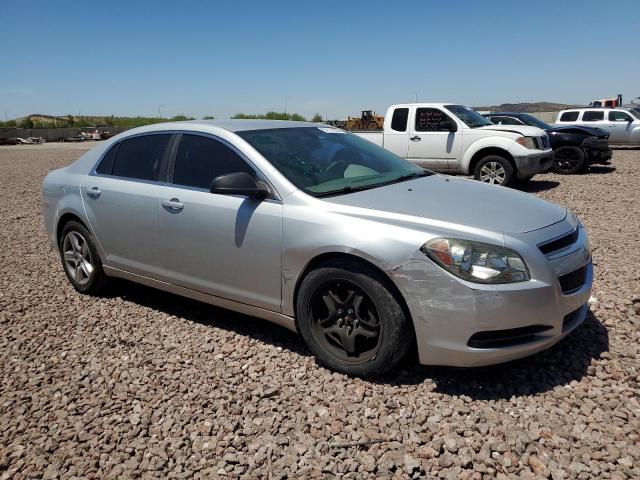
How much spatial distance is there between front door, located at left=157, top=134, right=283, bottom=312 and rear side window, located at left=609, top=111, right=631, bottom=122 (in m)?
18.8

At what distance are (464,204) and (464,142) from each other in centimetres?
812

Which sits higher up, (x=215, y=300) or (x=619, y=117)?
(x=619, y=117)

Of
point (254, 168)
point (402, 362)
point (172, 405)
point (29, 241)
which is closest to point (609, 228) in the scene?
point (402, 362)

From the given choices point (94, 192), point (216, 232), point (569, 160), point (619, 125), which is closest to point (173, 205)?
point (216, 232)

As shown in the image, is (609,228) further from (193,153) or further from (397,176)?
(193,153)

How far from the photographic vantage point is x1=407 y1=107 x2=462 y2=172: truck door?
11.2 metres

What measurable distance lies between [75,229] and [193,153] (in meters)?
1.63

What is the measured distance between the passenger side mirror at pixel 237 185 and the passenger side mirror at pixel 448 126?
28.1ft

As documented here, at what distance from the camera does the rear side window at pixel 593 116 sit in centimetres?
1884

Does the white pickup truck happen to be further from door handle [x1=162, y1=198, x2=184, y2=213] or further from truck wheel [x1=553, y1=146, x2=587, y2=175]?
door handle [x1=162, y1=198, x2=184, y2=213]

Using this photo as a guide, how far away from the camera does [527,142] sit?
10656mm

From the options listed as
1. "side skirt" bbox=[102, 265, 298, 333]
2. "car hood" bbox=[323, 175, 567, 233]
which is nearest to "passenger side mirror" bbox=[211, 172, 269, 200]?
"car hood" bbox=[323, 175, 567, 233]

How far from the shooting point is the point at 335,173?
3863 millimetres

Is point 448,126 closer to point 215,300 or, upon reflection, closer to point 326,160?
point 326,160
